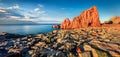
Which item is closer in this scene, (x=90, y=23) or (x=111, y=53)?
(x=111, y=53)

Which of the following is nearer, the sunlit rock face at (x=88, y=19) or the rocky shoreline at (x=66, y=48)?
the rocky shoreline at (x=66, y=48)

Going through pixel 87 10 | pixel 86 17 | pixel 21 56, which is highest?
pixel 87 10

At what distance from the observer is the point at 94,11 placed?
504 ft

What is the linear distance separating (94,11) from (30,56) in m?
142

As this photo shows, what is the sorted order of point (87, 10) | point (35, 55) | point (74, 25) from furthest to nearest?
point (74, 25) < point (87, 10) < point (35, 55)

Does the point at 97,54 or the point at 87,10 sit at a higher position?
the point at 87,10

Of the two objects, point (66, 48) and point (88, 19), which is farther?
point (88, 19)

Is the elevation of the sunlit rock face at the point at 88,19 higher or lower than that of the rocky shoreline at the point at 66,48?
higher

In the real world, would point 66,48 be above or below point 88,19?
below

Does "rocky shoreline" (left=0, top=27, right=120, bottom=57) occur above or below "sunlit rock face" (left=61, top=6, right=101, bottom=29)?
below

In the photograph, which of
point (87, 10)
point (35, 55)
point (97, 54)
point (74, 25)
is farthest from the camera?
point (74, 25)

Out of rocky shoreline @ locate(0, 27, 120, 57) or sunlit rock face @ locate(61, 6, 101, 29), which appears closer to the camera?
rocky shoreline @ locate(0, 27, 120, 57)

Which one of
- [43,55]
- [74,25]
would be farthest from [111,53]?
[74,25]

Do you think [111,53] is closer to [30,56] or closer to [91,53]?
[91,53]
